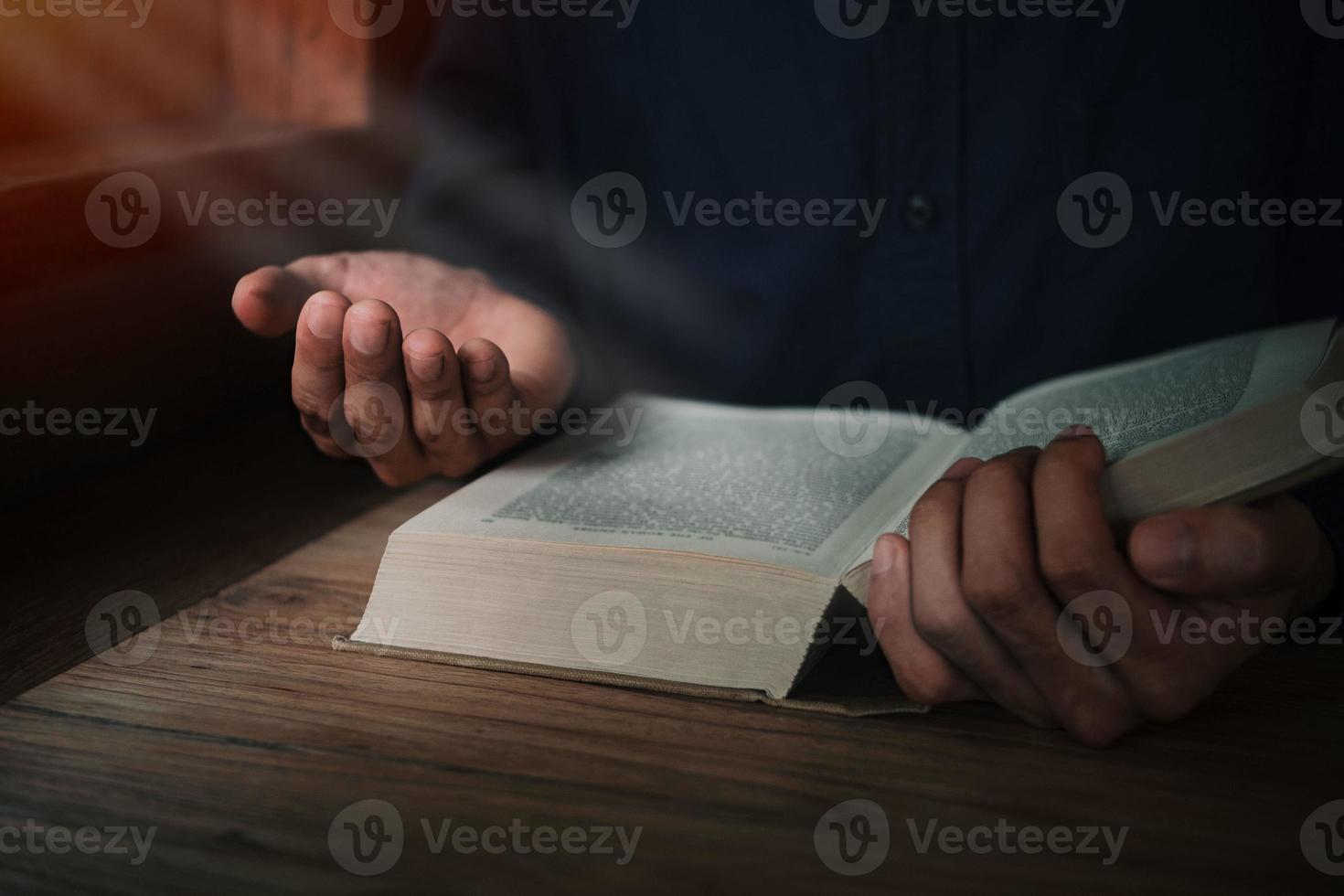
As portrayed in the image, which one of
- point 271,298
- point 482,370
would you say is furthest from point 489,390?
point 271,298

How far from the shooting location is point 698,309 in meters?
1.11

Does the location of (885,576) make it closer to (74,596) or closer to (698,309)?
(74,596)

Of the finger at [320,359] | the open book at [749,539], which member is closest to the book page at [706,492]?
the open book at [749,539]

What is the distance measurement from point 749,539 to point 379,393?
0.84ft

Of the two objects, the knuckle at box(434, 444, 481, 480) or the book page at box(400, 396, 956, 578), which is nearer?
the book page at box(400, 396, 956, 578)

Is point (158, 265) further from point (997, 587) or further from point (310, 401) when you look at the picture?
point (997, 587)

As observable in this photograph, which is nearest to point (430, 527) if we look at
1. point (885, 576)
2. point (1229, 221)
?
point (885, 576)

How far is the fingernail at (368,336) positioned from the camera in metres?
0.62

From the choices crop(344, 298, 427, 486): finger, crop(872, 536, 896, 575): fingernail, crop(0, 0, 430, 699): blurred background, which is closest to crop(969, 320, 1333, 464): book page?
crop(872, 536, 896, 575): fingernail

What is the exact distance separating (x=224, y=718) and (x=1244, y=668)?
1.67ft

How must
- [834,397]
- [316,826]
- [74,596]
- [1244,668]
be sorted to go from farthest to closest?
[834,397], [74,596], [1244,668], [316,826]

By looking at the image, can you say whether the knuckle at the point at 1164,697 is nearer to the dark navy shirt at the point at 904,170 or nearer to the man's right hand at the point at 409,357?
the man's right hand at the point at 409,357

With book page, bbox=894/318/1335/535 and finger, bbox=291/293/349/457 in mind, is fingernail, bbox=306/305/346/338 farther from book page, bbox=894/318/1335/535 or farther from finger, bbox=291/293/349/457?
book page, bbox=894/318/1335/535

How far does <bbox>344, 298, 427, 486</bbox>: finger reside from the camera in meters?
0.62
